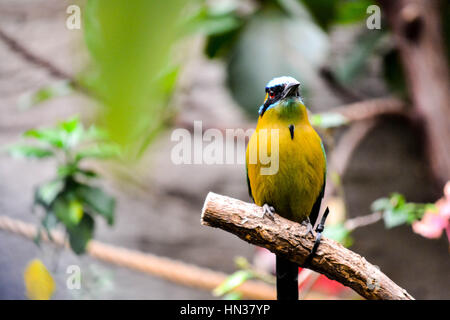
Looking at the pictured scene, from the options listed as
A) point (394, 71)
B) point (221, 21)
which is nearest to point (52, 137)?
point (221, 21)

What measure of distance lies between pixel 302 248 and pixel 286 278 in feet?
0.49

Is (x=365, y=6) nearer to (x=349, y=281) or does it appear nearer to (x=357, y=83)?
(x=357, y=83)

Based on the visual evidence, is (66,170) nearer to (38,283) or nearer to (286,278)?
(38,283)

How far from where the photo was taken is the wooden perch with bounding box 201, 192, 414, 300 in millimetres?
825

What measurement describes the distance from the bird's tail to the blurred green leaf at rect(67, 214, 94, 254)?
2.26 feet

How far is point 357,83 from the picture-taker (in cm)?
231

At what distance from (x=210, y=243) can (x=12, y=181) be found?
39.1 inches

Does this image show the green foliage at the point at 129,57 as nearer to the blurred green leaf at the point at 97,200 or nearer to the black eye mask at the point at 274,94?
the black eye mask at the point at 274,94

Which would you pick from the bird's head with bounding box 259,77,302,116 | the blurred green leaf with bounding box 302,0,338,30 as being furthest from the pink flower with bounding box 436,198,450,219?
the blurred green leaf with bounding box 302,0,338,30

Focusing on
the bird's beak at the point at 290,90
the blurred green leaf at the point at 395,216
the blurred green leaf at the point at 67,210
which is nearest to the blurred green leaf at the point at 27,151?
the blurred green leaf at the point at 67,210

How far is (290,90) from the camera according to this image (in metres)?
0.96

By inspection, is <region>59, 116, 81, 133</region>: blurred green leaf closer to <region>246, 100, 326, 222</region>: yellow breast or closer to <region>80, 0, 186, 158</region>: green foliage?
<region>246, 100, 326, 222</region>: yellow breast

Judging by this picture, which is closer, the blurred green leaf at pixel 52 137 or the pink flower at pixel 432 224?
the pink flower at pixel 432 224

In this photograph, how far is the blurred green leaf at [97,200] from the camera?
54.5 inches
